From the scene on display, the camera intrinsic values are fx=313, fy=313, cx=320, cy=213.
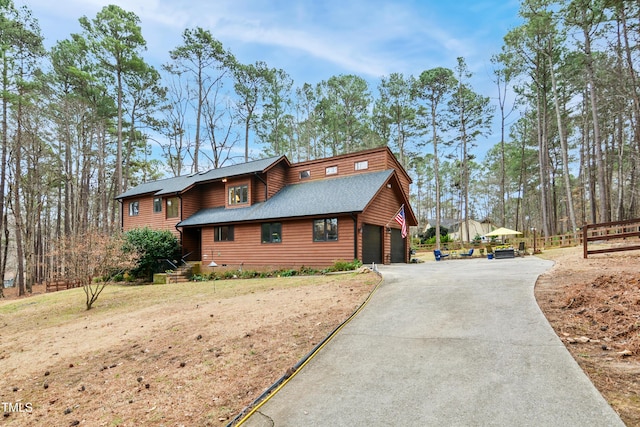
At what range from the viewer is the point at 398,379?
353cm

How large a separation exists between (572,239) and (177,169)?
34343 millimetres

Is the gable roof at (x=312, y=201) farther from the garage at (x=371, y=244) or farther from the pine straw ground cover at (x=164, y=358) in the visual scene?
the pine straw ground cover at (x=164, y=358)

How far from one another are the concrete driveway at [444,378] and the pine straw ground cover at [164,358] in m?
0.51

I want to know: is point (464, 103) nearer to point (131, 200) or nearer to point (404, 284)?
point (404, 284)

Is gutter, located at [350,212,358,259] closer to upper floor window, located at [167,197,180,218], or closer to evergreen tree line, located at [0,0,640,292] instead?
upper floor window, located at [167,197,180,218]

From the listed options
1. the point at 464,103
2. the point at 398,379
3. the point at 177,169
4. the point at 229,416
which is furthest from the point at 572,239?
the point at 177,169

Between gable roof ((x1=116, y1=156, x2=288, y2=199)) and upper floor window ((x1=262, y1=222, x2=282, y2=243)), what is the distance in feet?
11.9

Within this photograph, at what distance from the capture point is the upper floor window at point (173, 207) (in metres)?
20.9

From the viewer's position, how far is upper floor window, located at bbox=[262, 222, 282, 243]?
54.1ft

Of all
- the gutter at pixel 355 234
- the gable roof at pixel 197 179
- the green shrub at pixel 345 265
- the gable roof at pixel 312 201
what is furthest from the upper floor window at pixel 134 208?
the gutter at pixel 355 234

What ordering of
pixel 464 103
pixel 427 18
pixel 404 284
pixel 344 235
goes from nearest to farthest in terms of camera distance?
pixel 404 284
pixel 427 18
pixel 344 235
pixel 464 103

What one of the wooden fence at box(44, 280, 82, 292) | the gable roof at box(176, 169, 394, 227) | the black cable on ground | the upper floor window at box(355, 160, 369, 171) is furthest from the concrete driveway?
the wooden fence at box(44, 280, 82, 292)

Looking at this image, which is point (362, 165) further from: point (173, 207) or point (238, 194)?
point (173, 207)

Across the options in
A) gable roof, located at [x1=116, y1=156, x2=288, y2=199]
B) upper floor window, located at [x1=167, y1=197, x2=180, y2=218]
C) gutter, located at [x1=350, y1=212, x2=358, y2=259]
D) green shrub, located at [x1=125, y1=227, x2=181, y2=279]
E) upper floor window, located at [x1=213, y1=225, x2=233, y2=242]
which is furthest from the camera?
upper floor window, located at [x1=167, y1=197, x2=180, y2=218]
